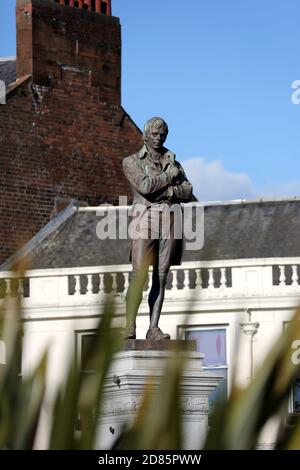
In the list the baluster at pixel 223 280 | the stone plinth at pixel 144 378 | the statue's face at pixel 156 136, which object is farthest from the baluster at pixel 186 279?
the stone plinth at pixel 144 378

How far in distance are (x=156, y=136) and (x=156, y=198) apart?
0.56 m

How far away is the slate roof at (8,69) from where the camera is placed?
122ft

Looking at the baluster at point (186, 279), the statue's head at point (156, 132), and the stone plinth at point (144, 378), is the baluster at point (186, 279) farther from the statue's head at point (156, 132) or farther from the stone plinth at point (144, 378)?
the stone plinth at point (144, 378)

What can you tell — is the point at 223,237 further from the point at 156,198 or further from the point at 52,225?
the point at 156,198

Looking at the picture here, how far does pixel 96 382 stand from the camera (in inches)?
184

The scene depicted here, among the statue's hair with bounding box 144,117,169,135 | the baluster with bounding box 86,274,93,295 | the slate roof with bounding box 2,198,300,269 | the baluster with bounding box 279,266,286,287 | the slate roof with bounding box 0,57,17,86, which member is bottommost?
the baluster with bounding box 86,274,93,295

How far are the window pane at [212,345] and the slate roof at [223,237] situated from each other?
1.81 m

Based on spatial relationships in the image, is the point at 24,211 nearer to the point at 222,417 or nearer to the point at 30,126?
the point at 30,126

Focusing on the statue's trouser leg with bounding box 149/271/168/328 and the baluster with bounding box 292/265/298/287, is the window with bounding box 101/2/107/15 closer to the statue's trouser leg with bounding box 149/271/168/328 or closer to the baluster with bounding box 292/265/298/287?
the baluster with bounding box 292/265/298/287

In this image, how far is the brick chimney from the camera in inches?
1446

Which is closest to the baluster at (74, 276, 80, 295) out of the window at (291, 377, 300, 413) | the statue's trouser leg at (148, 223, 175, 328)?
the window at (291, 377, 300, 413)

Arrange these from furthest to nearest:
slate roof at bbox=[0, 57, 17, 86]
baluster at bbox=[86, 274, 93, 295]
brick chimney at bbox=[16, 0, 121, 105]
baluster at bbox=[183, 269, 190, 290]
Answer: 1. slate roof at bbox=[0, 57, 17, 86]
2. brick chimney at bbox=[16, 0, 121, 105]
3. baluster at bbox=[86, 274, 93, 295]
4. baluster at bbox=[183, 269, 190, 290]
